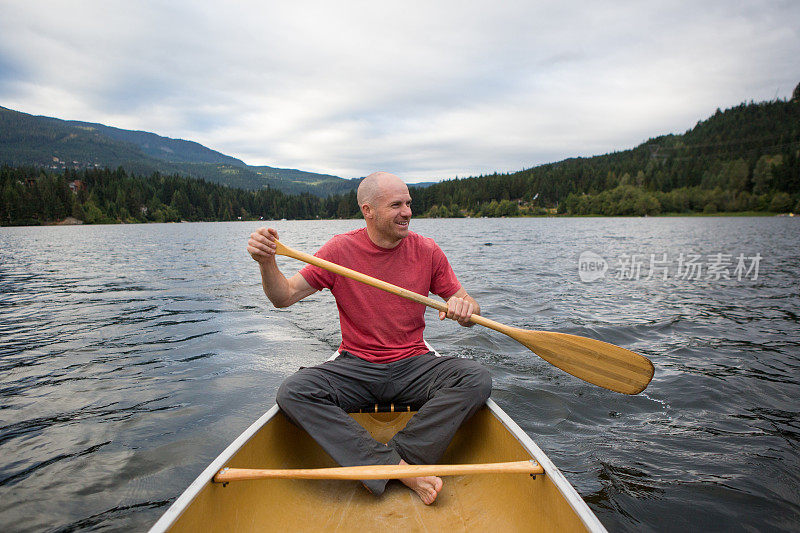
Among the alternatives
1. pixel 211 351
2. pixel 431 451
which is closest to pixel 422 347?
pixel 431 451

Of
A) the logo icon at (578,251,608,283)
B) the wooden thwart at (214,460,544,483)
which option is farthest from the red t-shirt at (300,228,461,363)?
the logo icon at (578,251,608,283)

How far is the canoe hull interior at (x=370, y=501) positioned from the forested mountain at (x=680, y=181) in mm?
110700

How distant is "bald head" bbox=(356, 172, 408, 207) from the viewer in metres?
3.46

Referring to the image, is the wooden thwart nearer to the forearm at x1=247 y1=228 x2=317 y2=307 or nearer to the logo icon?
the forearm at x1=247 y1=228 x2=317 y2=307

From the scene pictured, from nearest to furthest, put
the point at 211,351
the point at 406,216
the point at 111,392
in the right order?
the point at 406,216
the point at 111,392
the point at 211,351

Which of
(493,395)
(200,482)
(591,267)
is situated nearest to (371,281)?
(200,482)

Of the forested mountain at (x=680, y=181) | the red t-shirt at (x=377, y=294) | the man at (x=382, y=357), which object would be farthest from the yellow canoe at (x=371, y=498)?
the forested mountain at (x=680, y=181)

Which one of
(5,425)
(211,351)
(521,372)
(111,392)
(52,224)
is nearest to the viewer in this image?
(5,425)

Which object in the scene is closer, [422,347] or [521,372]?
[422,347]

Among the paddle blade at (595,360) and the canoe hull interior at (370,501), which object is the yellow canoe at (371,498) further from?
the paddle blade at (595,360)

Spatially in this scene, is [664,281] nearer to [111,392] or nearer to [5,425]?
[111,392]

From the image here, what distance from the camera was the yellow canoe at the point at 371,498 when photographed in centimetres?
220

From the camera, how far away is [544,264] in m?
18.9

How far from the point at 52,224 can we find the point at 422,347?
109m
